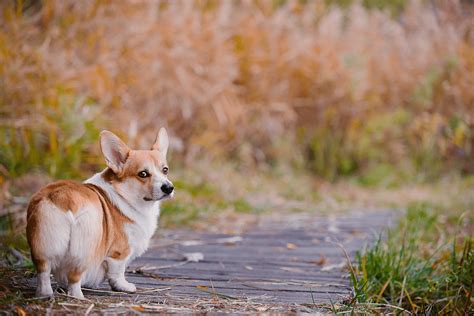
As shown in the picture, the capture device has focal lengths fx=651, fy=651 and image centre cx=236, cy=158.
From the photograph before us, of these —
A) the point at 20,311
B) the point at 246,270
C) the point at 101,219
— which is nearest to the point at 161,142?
the point at 101,219

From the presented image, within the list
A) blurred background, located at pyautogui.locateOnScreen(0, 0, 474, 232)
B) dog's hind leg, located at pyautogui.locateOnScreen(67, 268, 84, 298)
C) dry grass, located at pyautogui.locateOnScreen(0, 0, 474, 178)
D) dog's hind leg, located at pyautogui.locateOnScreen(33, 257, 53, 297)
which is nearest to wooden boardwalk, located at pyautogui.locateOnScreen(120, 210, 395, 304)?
dog's hind leg, located at pyautogui.locateOnScreen(67, 268, 84, 298)

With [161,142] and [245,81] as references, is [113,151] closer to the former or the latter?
[161,142]

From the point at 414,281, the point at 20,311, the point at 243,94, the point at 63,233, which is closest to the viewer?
the point at 20,311

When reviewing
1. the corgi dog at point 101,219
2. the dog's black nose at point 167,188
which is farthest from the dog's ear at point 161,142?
the dog's black nose at point 167,188

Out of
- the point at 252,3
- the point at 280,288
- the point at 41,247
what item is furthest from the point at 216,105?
the point at 41,247

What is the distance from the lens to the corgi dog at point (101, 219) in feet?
8.37

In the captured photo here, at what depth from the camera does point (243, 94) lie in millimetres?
8758

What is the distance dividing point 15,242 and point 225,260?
1206 mm

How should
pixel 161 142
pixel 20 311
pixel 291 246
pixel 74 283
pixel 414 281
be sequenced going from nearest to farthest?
pixel 20 311 < pixel 74 283 < pixel 161 142 < pixel 414 281 < pixel 291 246

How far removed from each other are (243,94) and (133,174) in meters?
5.87

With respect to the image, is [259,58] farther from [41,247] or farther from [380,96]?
[41,247]

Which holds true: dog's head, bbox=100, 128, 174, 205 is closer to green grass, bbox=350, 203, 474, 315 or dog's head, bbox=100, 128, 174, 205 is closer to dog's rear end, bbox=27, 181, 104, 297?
dog's rear end, bbox=27, 181, 104, 297

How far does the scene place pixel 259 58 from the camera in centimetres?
869

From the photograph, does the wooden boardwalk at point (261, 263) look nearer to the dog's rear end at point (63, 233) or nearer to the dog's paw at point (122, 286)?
the dog's paw at point (122, 286)
